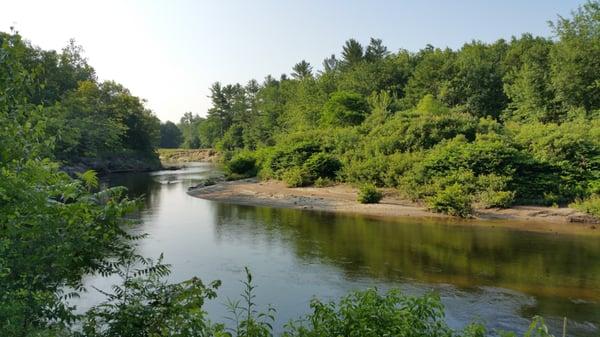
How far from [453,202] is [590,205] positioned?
22.5 ft

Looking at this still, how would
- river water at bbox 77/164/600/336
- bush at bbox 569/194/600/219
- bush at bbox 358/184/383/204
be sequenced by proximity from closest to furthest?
1. river water at bbox 77/164/600/336
2. bush at bbox 569/194/600/219
3. bush at bbox 358/184/383/204

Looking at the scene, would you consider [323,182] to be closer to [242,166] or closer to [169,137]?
[242,166]

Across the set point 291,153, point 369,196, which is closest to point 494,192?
point 369,196

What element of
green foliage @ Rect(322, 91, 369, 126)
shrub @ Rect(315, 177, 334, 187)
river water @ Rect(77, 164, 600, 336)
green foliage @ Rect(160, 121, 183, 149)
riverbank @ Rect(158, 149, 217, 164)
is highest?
green foliage @ Rect(160, 121, 183, 149)

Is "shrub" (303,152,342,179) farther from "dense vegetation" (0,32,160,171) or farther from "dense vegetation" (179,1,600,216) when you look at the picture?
"dense vegetation" (0,32,160,171)

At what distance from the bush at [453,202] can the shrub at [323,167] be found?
1176cm

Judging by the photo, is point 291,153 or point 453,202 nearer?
point 453,202

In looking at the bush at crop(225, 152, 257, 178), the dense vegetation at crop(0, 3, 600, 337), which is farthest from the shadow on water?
the bush at crop(225, 152, 257, 178)

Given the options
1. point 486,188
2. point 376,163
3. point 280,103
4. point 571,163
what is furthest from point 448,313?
point 280,103

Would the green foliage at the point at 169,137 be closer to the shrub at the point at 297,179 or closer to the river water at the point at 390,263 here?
the shrub at the point at 297,179

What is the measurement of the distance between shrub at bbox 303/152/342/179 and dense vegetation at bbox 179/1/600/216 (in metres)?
0.08

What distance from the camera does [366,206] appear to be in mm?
30766

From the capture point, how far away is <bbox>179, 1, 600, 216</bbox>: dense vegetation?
2831 cm

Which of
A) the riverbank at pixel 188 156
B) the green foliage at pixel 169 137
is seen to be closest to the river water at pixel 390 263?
the riverbank at pixel 188 156
